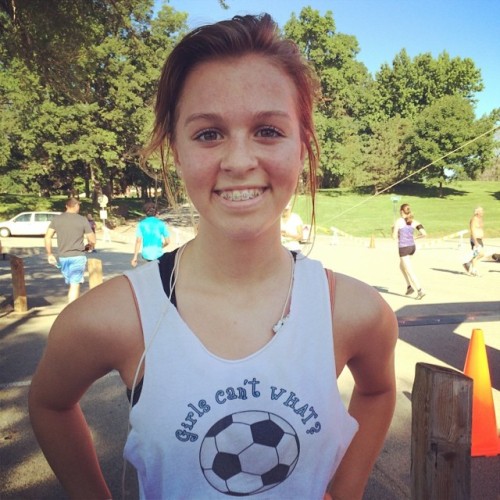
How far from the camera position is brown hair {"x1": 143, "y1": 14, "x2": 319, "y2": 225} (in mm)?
1193

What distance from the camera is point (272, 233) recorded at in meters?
1.32

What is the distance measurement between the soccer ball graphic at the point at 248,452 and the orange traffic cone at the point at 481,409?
8.64 feet

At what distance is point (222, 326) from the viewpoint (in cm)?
126

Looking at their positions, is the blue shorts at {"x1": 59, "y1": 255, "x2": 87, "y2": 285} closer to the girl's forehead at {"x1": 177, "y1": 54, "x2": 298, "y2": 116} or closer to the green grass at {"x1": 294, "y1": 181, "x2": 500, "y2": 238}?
the girl's forehead at {"x1": 177, "y1": 54, "x2": 298, "y2": 116}

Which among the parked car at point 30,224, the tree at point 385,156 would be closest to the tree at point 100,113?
the parked car at point 30,224

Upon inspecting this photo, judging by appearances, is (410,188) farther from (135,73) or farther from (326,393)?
(326,393)

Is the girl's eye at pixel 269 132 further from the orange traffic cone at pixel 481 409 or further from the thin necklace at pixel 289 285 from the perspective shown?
the orange traffic cone at pixel 481 409

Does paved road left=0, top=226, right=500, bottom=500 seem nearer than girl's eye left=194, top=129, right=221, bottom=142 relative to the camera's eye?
No

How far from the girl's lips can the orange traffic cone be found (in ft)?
9.47

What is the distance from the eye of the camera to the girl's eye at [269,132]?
1179 mm

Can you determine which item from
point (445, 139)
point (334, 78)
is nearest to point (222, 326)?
point (334, 78)

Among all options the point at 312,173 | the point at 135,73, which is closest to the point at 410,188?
the point at 135,73

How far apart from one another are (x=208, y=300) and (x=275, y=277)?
0.74ft

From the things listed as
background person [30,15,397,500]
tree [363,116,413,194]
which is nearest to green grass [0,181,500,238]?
tree [363,116,413,194]
